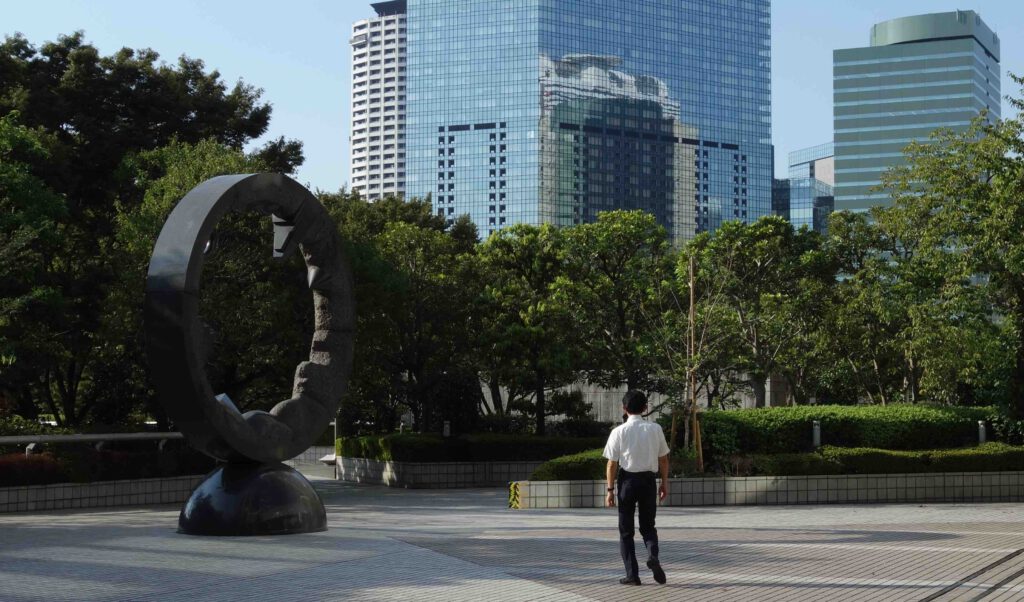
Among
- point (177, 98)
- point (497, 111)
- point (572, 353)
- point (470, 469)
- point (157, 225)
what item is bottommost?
point (470, 469)

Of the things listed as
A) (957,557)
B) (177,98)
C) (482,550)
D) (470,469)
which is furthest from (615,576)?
(177,98)

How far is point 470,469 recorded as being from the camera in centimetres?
2728

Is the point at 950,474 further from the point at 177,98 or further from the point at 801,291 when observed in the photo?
the point at 177,98

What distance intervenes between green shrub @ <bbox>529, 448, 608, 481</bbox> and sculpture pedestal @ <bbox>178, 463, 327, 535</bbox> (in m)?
6.14

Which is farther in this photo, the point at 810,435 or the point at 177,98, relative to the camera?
the point at 177,98

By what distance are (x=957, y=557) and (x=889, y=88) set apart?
17904 cm

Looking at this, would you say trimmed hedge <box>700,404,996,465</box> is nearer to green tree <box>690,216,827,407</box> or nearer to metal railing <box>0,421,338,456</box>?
metal railing <box>0,421,338,456</box>

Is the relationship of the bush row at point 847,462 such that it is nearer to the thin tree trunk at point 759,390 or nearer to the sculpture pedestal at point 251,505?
the sculpture pedestal at point 251,505

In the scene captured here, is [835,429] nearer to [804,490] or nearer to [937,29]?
[804,490]

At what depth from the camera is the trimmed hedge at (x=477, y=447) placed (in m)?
27.3

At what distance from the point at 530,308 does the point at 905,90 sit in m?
163

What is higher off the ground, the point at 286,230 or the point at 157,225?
the point at 157,225

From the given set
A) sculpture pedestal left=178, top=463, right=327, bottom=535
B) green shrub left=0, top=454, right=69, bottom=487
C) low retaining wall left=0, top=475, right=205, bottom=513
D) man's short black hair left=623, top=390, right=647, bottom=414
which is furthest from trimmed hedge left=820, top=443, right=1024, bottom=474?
green shrub left=0, top=454, right=69, bottom=487

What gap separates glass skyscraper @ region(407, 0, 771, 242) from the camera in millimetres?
145750
